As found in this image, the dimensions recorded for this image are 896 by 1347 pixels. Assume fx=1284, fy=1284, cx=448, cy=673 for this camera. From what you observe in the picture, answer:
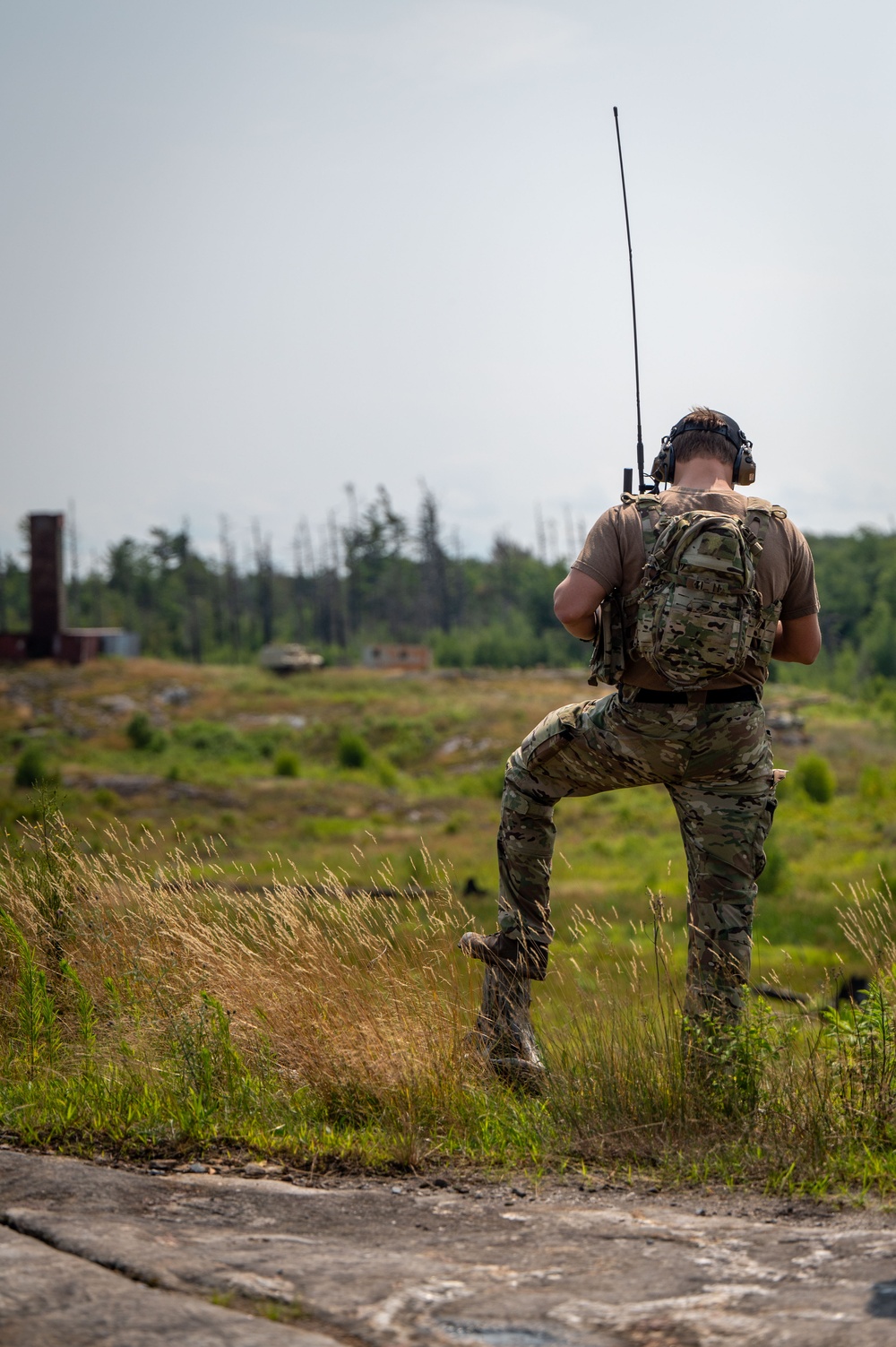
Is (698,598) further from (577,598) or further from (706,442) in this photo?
(706,442)

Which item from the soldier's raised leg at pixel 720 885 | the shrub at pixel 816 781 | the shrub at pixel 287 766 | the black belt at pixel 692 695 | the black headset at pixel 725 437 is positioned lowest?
the shrub at pixel 816 781

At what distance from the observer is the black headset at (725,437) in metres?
4.30

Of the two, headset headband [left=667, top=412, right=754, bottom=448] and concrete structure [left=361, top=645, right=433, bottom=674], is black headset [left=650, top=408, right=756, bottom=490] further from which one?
concrete structure [left=361, top=645, right=433, bottom=674]

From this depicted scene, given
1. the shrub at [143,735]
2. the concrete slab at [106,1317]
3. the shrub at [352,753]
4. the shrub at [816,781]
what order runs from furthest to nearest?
the shrub at [143,735] < the shrub at [352,753] < the shrub at [816,781] < the concrete slab at [106,1317]

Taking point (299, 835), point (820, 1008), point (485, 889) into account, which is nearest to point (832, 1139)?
point (820, 1008)

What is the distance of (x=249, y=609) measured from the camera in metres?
113

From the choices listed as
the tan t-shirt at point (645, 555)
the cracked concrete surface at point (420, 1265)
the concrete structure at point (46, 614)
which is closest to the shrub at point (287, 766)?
the concrete structure at point (46, 614)

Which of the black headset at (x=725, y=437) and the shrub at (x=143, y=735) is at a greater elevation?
the black headset at (x=725, y=437)

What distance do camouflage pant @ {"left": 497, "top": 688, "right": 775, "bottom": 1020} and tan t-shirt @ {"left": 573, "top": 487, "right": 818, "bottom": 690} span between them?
9 cm

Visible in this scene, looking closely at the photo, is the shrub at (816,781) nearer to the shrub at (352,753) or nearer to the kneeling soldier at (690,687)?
the shrub at (352,753)

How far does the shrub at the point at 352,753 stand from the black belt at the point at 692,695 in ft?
133

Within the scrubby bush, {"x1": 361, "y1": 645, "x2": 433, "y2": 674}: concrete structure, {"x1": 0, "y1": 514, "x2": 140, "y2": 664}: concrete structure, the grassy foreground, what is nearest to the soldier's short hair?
the grassy foreground

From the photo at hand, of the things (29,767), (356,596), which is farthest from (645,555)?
(356,596)

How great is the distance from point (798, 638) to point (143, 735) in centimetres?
4335
